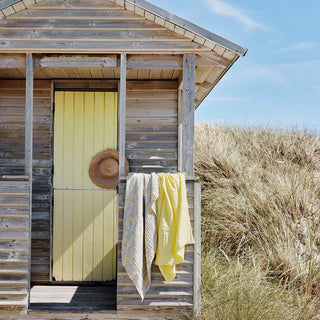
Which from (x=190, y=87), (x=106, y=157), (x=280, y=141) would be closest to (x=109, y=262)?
(x=106, y=157)

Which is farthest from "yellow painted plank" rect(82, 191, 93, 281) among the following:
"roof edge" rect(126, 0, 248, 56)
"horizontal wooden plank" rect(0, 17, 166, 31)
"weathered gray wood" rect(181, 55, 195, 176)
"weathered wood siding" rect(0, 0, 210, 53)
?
"roof edge" rect(126, 0, 248, 56)

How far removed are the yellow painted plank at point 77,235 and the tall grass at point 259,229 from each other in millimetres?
1808

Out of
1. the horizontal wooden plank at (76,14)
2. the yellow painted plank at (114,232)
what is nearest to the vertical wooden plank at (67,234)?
the yellow painted plank at (114,232)

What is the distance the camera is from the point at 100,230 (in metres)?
5.59

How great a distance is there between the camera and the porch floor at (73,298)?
447cm

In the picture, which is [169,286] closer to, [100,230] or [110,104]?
[100,230]

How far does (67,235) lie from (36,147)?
4.44 feet

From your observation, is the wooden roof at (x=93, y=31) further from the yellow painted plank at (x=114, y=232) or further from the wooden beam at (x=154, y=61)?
the yellow painted plank at (x=114, y=232)

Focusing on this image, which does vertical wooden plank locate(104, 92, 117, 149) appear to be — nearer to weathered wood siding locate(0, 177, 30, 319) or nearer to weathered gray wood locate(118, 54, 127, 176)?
weathered gray wood locate(118, 54, 127, 176)

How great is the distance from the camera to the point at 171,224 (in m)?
4.14

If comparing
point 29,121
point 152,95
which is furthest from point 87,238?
point 152,95

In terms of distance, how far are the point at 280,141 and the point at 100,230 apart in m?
6.93

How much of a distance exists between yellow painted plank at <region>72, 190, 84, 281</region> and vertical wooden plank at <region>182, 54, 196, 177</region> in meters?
2.00

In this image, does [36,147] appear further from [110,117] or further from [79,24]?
[79,24]
